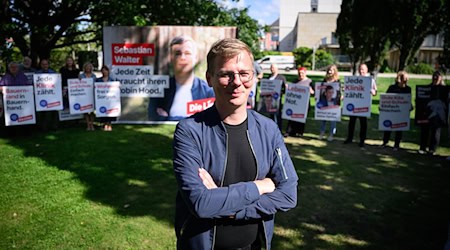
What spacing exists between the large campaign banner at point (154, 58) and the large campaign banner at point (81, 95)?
0.95m

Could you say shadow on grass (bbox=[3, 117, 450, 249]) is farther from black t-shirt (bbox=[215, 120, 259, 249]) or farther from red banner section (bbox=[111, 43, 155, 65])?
red banner section (bbox=[111, 43, 155, 65])

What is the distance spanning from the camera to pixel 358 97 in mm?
8469

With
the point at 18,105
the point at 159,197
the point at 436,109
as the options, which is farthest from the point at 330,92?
the point at 18,105

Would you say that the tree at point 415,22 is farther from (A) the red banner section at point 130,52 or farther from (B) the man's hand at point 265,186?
(B) the man's hand at point 265,186

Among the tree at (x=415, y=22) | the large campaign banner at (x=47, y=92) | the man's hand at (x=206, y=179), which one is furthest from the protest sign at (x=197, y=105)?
the tree at (x=415, y=22)

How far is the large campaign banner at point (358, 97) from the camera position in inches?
329

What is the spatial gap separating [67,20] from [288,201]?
14.3 metres

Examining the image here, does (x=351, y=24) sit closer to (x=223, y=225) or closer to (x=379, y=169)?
(x=379, y=169)

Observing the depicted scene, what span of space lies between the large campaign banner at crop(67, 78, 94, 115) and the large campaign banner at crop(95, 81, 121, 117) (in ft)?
0.62

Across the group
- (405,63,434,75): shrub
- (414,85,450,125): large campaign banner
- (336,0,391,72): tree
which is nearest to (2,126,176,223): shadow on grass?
(414,85,450,125): large campaign banner

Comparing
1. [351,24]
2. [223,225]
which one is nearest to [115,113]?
[223,225]

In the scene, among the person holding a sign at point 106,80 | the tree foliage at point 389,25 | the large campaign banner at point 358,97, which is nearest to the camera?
the large campaign banner at point 358,97

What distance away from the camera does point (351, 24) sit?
2330cm

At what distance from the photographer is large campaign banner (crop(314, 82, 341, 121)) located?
8758mm
